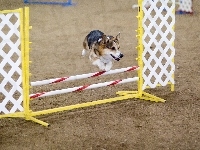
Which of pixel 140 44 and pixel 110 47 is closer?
pixel 110 47

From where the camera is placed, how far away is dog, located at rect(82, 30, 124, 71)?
5.00 m

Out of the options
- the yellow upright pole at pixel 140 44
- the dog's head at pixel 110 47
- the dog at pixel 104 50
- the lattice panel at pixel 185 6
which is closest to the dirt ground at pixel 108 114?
the yellow upright pole at pixel 140 44

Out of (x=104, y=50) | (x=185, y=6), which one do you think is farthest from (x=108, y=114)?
(x=185, y=6)

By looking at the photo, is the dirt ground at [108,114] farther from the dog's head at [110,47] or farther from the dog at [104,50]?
the dog's head at [110,47]

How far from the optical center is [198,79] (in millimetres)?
6254

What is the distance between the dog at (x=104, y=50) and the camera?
5.00 m

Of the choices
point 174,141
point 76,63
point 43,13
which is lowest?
point 174,141

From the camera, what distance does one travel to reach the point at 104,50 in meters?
5.02

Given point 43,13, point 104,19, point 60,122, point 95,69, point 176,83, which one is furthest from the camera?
point 43,13

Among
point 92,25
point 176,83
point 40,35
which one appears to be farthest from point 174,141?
point 92,25

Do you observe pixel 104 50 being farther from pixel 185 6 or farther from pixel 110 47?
pixel 185 6

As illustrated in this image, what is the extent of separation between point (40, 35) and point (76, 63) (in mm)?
2312

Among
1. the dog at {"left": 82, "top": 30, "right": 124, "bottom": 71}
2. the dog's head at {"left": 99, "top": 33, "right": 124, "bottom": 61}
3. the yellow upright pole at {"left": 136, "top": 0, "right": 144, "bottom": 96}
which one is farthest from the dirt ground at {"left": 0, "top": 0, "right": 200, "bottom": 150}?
the dog's head at {"left": 99, "top": 33, "right": 124, "bottom": 61}

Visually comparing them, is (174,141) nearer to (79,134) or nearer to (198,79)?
(79,134)
